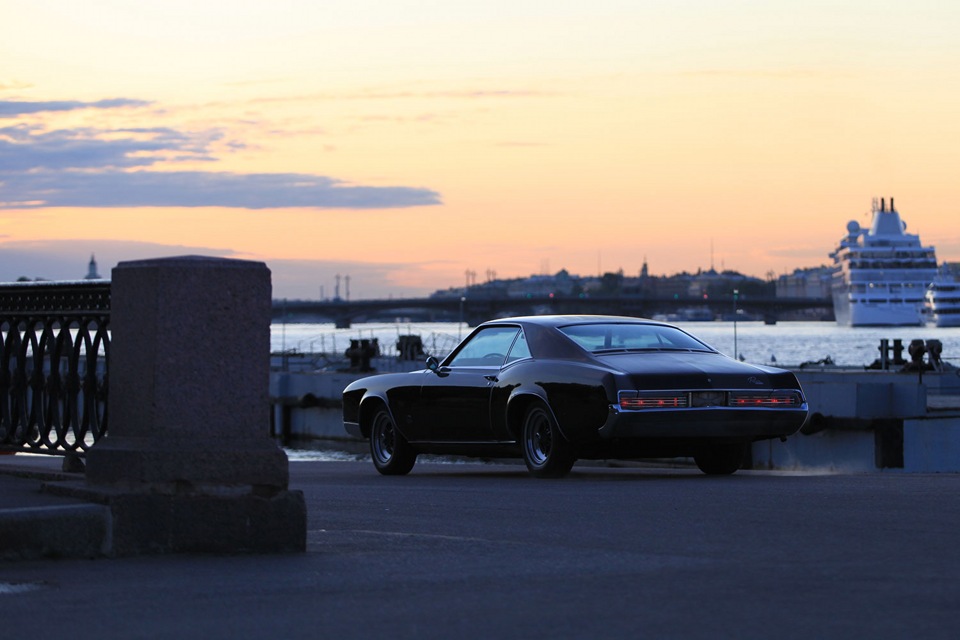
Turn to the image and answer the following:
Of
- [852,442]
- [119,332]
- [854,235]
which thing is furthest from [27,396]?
[854,235]

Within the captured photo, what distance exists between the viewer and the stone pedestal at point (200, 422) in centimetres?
774

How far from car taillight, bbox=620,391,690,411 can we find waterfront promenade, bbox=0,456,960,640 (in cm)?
211

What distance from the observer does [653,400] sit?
12.7m

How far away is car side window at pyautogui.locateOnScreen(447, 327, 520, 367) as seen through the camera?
14266mm

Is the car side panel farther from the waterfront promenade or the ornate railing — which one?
the ornate railing

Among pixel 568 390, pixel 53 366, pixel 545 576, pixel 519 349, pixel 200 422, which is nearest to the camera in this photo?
pixel 545 576

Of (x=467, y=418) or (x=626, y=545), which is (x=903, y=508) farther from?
(x=467, y=418)

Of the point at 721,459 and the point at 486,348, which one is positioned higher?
the point at 486,348

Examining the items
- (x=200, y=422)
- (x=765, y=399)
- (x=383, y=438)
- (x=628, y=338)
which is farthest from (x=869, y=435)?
(x=200, y=422)

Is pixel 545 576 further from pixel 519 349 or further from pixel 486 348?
pixel 486 348

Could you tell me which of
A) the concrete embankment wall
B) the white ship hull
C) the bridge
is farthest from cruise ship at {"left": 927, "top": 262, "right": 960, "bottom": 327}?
the concrete embankment wall

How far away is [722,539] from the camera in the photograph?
27.0ft

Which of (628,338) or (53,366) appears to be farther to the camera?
(628,338)

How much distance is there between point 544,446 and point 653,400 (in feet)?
4.00
